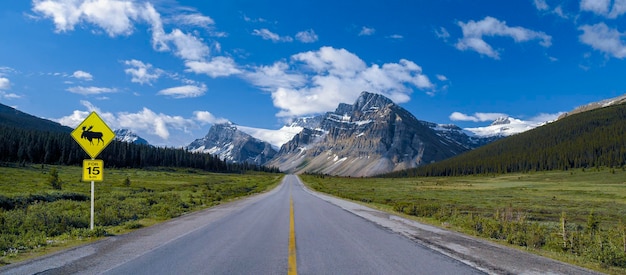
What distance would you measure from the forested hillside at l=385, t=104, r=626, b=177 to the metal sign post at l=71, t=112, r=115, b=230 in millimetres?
148970

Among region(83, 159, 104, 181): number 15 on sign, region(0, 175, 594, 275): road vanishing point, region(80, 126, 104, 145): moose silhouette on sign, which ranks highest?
region(80, 126, 104, 145): moose silhouette on sign

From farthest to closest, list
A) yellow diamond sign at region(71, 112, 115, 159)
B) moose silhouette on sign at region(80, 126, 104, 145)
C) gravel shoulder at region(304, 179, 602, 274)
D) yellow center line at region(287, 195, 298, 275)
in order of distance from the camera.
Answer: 1. moose silhouette on sign at region(80, 126, 104, 145)
2. yellow diamond sign at region(71, 112, 115, 159)
3. gravel shoulder at region(304, 179, 602, 274)
4. yellow center line at region(287, 195, 298, 275)

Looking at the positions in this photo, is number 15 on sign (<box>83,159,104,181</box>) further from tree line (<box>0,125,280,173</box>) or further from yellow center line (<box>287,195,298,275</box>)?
tree line (<box>0,125,280,173</box>)

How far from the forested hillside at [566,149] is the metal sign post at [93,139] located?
14897 cm

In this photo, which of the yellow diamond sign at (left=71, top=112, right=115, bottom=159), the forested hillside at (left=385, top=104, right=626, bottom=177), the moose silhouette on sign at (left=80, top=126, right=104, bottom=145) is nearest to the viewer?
the yellow diamond sign at (left=71, top=112, right=115, bottom=159)

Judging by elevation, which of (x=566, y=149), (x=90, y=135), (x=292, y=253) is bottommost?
(x=292, y=253)

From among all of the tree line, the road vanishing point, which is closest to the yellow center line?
the road vanishing point

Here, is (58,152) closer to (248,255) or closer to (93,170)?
(93,170)

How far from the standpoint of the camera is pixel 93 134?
14172mm

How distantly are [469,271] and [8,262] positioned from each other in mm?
10062

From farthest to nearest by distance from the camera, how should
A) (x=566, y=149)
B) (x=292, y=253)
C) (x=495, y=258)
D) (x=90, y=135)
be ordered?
1. (x=566, y=149)
2. (x=90, y=135)
3. (x=292, y=253)
4. (x=495, y=258)

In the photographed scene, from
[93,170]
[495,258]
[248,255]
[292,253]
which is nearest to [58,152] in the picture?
[93,170]

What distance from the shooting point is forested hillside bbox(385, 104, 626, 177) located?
5344 inches

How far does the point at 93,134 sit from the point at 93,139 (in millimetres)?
183
